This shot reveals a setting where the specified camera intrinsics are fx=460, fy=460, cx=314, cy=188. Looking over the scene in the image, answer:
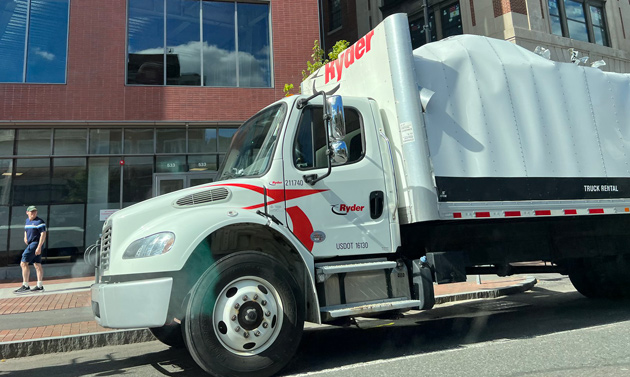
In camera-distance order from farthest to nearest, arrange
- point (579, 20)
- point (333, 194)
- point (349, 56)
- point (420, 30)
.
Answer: point (420, 30) → point (579, 20) → point (349, 56) → point (333, 194)

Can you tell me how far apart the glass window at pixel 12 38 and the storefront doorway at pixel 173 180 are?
15.4 feet

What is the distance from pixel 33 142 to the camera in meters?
13.5

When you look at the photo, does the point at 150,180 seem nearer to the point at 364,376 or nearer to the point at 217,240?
the point at 217,240

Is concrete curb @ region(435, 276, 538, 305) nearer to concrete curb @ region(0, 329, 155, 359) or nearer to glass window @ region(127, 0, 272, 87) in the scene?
concrete curb @ region(0, 329, 155, 359)

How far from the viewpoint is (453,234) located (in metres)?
5.38

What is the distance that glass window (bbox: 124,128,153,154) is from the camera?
46.1 feet

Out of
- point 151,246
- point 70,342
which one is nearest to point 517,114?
point 151,246

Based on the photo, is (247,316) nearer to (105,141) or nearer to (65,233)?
(65,233)

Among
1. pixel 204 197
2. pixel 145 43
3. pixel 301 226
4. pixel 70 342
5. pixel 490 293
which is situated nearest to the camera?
pixel 204 197

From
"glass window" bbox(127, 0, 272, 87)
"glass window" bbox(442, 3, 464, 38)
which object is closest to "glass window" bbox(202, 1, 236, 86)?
"glass window" bbox(127, 0, 272, 87)

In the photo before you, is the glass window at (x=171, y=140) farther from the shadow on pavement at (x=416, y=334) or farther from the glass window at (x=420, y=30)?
the glass window at (x=420, y=30)

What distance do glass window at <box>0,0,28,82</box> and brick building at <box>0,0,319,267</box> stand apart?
0.09 feet

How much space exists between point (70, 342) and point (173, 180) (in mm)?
8574

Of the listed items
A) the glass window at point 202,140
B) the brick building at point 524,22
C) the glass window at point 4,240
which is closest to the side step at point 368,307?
the glass window at point 202,140
